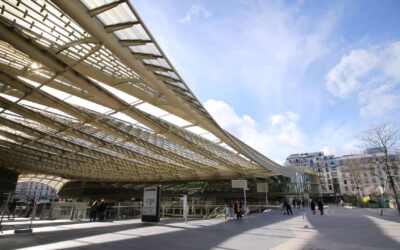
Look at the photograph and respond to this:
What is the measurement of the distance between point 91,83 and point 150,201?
843cm

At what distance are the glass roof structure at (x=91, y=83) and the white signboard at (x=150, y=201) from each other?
182 inches

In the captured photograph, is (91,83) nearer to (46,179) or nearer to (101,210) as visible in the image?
(101,210)

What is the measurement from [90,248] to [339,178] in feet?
371

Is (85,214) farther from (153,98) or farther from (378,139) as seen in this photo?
(378,139)

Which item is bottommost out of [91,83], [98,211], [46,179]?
[98,211]

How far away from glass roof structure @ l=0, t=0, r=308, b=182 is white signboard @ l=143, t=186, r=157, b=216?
15.1ft

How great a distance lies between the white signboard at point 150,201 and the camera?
1564 centimetres

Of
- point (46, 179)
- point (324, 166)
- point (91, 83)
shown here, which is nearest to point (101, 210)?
point (91, 83)

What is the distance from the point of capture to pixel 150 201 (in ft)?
52.6

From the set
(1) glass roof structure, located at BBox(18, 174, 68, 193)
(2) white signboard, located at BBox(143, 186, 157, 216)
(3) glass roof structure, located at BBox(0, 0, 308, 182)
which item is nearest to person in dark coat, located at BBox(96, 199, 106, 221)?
(2) white signboard, located at BBox(143, 186, 157, 216)

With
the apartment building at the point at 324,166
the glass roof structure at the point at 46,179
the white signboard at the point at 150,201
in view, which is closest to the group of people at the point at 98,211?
the white signboard at the point at 150,201

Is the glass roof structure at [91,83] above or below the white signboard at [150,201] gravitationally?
above

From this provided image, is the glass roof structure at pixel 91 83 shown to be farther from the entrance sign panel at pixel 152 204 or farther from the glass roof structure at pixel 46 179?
the glass roof structure at pixel 46 179

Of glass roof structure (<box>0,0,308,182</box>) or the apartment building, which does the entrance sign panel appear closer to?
glass roof structure (<box>0,0,308,182</box>)
